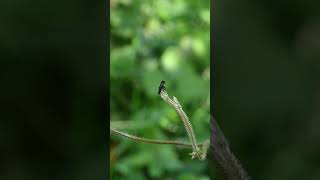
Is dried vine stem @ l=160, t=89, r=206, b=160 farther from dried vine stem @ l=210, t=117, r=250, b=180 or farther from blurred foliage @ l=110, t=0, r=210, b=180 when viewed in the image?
blurred foliage @ l=110, t=0, r=210, b=180

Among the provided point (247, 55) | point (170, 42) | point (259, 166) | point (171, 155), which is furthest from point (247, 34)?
point (170, 42)

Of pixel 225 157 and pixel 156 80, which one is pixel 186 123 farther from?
pixel 156 80

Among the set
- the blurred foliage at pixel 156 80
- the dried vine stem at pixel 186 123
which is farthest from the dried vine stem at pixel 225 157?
the blurred foliage at pixel 156 80

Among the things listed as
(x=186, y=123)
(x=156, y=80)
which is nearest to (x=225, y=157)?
(x=186, y=123)

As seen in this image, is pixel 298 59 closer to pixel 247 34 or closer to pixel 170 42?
pixel 247 34

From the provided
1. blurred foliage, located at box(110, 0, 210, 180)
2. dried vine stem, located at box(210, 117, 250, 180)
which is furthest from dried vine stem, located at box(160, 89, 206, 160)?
blurred foliage, located at box(110, 0, 210, 180)

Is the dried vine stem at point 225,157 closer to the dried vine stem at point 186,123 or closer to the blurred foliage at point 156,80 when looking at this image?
the dried vine stem at point 186,123

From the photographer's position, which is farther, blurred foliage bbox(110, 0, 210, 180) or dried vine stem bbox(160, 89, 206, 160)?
blurred foliage bbox(110, 0, 210, 180)

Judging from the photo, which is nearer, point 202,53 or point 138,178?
point 138,178
